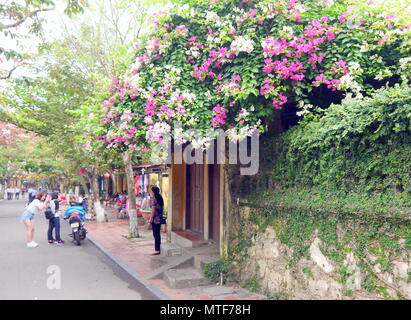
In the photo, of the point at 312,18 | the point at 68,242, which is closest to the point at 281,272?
the point at 312,18

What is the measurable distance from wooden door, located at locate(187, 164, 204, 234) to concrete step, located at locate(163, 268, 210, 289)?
9.11 ft

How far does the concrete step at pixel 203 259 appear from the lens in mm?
7402

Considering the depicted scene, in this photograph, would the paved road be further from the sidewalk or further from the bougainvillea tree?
the bougainvillea tree

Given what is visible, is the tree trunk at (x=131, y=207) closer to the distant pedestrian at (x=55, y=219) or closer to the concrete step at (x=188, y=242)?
the distant pedestrian at (x=55, y=219)

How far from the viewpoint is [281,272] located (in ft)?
19.1

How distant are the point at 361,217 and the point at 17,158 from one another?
29.9 m

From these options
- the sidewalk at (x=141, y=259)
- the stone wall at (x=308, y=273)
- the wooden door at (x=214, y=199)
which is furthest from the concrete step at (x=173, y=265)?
the stone wall at (x=308, y=273)

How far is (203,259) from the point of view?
758cm

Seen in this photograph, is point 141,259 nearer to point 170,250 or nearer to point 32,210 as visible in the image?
point 170,250

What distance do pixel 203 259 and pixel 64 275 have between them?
2.91 metres

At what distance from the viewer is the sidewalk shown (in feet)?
20.7

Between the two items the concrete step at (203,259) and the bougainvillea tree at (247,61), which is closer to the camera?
the bougainvillea tree at (247,61)

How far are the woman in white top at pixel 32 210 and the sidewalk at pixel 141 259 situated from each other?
6.46 ft
